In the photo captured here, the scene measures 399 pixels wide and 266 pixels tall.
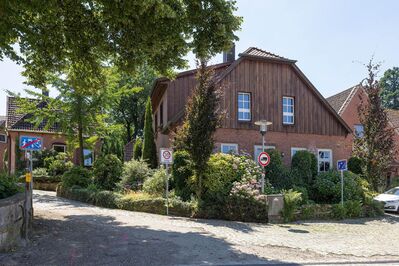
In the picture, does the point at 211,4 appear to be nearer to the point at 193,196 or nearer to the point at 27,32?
the point at 27,32

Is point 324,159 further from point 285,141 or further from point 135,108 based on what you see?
point 135,108

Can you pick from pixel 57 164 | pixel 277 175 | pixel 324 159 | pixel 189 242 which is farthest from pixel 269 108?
pixel 57 164

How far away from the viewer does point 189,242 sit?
1041 cm

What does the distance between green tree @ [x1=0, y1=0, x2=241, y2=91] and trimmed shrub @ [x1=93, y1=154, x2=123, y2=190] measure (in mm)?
7831

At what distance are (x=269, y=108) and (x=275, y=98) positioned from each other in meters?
0.71

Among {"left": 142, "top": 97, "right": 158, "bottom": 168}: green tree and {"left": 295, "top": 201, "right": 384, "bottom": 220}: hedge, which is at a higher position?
{"left": 142, "top": 97, "right": 158, "bottom": 168}: green tree

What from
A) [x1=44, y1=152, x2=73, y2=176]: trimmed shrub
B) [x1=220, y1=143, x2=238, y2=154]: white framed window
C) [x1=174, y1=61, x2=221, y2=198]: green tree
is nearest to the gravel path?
[x1=174, y1=61, x2=221, y2=198]: green tree

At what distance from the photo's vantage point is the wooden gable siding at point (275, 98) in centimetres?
2270

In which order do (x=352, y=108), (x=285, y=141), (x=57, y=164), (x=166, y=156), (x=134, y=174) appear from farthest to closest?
(x=352, y=108) → (x=57, y=164) → (x=285, y=141) → (x=134, y=174) → (x=166, y=156)

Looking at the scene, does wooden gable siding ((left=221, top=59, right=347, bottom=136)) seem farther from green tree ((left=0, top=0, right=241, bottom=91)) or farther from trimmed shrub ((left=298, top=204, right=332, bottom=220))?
green tree ((left=0, top=0, right=241, bottom=91))

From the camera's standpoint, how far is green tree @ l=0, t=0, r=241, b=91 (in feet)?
36.1

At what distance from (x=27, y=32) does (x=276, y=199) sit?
1004 centimetres

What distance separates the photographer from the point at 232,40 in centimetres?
1230

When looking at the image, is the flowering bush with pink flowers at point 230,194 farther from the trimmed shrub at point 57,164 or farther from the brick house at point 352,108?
the brick house at point 352,108
